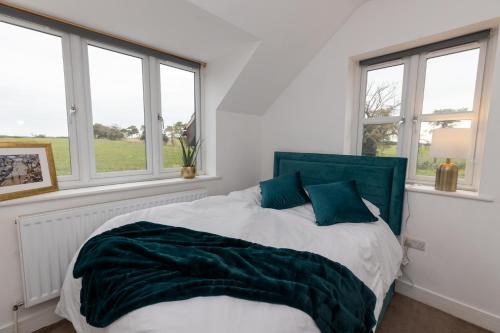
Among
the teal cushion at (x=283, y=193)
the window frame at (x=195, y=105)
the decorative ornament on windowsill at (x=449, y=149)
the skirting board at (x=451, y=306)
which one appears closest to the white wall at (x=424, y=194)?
the skirting board at (x=451, y=306)

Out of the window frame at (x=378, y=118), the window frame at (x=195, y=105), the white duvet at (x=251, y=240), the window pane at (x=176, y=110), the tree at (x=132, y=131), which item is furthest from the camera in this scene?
the window pane at (x=176, y=110)

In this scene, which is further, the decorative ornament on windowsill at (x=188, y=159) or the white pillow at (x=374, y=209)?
the decorative ornament on windowsill at (x=188, y=159)

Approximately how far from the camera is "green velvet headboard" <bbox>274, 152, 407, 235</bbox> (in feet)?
6.53

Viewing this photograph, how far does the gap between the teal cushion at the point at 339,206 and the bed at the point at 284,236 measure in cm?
7

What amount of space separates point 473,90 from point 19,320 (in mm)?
3993

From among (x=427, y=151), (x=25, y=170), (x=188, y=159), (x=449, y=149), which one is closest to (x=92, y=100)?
(x=25, y=170)

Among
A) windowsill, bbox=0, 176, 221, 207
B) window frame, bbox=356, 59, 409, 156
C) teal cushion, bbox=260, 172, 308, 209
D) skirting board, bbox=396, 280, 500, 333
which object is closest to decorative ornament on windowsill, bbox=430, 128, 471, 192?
window frame, bbox=356, 59, 409, 156

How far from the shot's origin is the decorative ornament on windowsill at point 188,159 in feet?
8.49

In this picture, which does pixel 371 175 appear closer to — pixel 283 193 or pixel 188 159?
pixel 283 193

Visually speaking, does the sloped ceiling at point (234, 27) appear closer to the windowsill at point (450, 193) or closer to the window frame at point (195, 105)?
the window frame at point (195, 105)

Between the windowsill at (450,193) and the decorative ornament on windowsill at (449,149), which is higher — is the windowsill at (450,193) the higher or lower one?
the lower one

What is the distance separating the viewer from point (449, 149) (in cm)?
167

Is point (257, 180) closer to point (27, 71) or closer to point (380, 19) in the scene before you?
point (380, 19)

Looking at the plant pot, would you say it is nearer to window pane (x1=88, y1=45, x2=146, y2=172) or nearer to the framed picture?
window pane (x1=88, y1=45, x2=146, y2=172)
